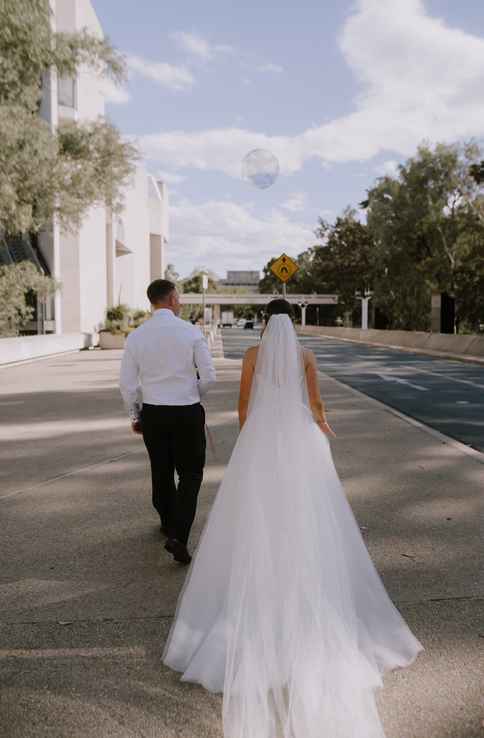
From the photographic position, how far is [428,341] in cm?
3544

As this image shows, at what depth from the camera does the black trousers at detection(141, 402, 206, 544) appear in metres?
4.83

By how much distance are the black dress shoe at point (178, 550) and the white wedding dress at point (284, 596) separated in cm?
124

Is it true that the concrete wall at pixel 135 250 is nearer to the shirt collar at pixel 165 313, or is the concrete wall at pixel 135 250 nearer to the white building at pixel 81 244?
the white building at pixel 81 244

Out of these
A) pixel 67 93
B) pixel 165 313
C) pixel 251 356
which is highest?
pixel 67 93

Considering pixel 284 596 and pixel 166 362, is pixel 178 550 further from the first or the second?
pixel 284 596

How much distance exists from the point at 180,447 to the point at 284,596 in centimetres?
186

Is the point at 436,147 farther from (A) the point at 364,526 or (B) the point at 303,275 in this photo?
(B) the point at 303,275

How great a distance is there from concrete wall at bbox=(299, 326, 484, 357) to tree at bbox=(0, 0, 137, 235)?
611 inches

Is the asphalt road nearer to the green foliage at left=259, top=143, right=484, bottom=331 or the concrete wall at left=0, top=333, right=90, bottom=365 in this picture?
the concrete wall at left=0, top=333, right=90, bottom=365

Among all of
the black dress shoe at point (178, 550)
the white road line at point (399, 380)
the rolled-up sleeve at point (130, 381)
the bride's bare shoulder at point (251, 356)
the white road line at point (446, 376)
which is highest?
the bride's bare shoulder at point (251, 356)

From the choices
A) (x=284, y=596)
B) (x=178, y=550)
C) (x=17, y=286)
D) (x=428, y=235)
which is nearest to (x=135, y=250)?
(x=428, y=235)

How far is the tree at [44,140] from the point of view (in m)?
19.4

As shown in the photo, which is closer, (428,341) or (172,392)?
(172,392)

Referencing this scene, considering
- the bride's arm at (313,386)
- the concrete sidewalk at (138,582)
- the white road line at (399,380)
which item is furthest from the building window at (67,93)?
the bride's arm at (313,386)
